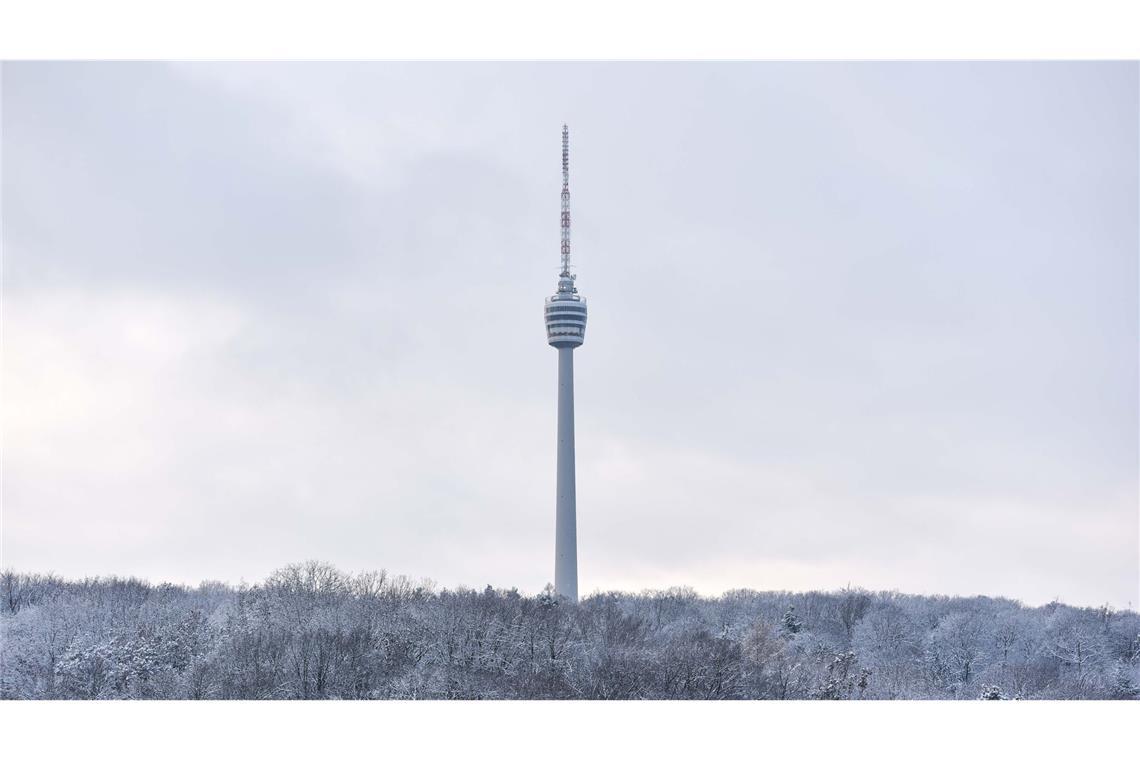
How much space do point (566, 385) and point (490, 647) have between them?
256 ft

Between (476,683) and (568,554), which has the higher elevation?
(568,554)

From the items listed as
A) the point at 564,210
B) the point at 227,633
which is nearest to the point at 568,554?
the point at 564,210

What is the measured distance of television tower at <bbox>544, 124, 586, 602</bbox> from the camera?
185 metres

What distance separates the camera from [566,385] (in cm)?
18875

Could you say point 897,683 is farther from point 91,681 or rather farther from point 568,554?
point 568,554

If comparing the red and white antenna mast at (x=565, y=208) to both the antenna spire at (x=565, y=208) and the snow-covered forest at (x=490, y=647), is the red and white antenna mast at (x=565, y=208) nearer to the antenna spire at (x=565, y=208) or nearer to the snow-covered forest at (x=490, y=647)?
the antenna spire at (x=565, y=208)

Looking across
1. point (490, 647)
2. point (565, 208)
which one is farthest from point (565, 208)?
point (490, 647)

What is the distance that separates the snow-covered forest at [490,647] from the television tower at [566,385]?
2609 cm

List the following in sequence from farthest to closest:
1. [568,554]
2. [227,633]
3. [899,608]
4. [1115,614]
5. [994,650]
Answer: [568,554]
[899,608]
[1115,614]
[994,650]
[227,633]

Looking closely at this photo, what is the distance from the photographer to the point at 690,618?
6073 inches

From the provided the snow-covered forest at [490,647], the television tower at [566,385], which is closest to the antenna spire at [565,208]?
the television tower at [566,385]

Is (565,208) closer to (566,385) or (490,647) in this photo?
(566,385)

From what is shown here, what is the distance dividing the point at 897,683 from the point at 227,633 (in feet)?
180

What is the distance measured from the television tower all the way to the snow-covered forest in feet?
85.6
